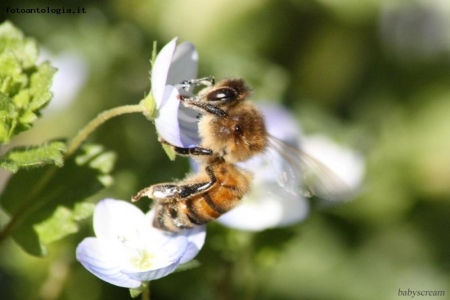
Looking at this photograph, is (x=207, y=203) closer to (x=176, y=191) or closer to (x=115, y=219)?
(x=176, y=191)

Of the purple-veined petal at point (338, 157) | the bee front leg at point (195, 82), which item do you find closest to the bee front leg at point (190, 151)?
the bee front leg at point (195, 82)

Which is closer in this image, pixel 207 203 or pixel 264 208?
pixel 207 203

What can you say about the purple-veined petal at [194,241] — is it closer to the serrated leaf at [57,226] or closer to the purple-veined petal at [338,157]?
the serrated leaf at [57,226]

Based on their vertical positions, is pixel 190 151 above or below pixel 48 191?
above

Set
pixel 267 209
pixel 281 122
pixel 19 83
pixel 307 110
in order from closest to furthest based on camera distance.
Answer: pixel 19 83 < pixel 267 209 < pixel 281 122 < pixel 307 110

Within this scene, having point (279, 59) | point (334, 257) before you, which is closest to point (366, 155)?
point (334, 257)

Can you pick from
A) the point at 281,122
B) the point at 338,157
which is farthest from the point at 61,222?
the point at 338,157

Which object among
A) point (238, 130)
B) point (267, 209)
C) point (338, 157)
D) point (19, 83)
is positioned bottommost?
point (338, 157)

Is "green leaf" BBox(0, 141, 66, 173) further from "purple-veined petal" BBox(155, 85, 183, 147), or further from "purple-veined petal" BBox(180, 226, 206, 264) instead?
"purple-veined petal" BBox(180, 226, 206, 264)
